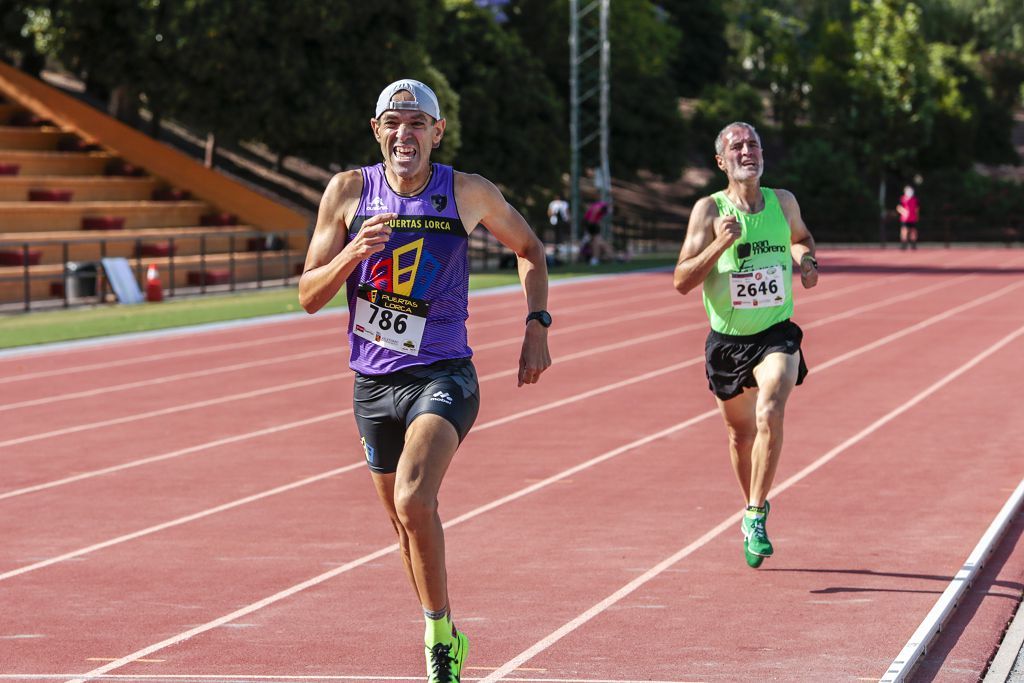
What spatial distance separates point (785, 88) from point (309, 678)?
7012 centimetres

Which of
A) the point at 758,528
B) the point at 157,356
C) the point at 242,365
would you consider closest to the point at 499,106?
the point at 157,356

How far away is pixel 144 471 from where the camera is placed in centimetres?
1146

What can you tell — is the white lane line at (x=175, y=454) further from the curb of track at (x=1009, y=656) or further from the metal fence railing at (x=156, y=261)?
the metal fence railing at (x=156, y=261)

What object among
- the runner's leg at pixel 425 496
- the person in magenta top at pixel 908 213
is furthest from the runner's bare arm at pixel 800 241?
the person in magenta top at pixel 908 213

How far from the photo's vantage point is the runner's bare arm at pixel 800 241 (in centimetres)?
840

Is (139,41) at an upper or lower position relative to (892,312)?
upper

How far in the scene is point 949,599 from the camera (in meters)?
7.09

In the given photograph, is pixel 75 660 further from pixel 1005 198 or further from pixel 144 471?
pixel 1005 198

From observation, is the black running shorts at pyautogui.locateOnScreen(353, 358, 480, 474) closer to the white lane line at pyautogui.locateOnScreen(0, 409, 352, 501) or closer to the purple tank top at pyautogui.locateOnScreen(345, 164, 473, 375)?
the purple tank top at pyautogui.locateOnScreen(345, 164, 473, 375)

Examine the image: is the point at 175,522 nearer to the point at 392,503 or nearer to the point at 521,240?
the point at 392,503

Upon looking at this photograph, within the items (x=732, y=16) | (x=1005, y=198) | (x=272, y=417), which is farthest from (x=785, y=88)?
(x=272, y=417)

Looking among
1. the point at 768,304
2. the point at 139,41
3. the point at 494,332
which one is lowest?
the point at 494,332

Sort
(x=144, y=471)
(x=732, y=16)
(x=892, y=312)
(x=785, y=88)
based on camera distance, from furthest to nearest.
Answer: (x=732, y=16), (x=785, y=88), (x=892, y=312), (x=144, y=471)

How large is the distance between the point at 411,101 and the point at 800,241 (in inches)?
138
